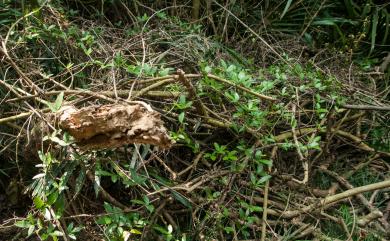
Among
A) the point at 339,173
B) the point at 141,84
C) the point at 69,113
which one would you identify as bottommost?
the point at 339,173

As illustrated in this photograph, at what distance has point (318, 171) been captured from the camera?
8.54ft

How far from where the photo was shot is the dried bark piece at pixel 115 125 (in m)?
1.45

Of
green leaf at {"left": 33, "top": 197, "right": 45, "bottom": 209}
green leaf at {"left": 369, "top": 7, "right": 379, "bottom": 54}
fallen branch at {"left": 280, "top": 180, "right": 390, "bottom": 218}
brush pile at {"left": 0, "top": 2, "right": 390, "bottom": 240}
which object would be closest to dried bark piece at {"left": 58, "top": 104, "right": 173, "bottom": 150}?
brush pile at {"left": 0, "top": 2, "right": 390, "bottom": 240}

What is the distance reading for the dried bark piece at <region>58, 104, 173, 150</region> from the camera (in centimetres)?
145

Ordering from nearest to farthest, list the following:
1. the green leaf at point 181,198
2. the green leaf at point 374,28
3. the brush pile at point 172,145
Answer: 1. the brush pile at point 172,145
2. the green leaf at point 181,198
3. the green leaf at point 374,28

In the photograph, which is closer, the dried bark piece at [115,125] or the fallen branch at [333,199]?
the dried bark piece at [115,125]

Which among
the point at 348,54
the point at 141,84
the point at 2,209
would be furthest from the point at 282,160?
the point at 2,209

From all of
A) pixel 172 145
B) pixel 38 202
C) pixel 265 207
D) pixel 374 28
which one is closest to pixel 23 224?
pixel 38 202

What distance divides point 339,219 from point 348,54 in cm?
136

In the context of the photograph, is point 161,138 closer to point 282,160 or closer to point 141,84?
point 141,84

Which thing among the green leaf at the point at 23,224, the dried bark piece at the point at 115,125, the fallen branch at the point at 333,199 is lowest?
the fallen branch at the point at 333,199

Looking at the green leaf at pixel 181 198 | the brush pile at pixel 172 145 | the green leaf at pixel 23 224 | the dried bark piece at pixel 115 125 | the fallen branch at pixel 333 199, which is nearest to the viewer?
the dried bark piece at pixel 115 125

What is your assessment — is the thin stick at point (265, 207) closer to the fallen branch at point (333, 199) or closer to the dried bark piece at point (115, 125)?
the fallen branch at point (333, 199)

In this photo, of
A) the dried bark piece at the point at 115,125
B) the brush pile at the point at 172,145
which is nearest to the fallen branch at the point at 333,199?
the brush pile at the point at 172,145
